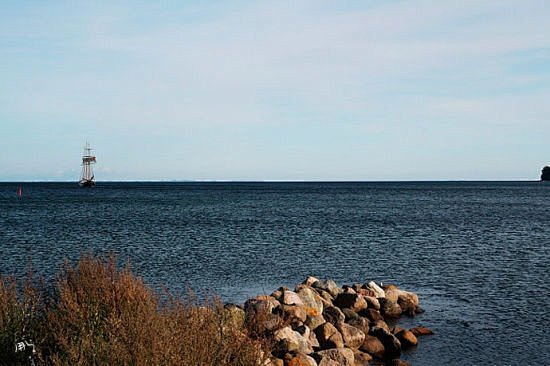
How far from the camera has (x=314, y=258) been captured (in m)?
36.6

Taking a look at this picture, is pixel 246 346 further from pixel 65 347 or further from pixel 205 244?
pixel 205 244

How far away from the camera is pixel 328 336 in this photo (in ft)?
54.8

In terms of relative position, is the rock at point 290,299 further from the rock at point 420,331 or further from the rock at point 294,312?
the rock at point 420,331

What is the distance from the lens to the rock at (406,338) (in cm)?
1809

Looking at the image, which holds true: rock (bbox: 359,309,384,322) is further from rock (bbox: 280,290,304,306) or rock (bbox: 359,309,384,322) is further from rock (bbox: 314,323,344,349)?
rock (bbox: 314,323,344,349)

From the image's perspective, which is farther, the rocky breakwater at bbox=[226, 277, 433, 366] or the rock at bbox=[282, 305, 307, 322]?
the rock at bbox=[282, 305, 307, 322]

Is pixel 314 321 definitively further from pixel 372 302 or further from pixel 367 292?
pixel 367 292

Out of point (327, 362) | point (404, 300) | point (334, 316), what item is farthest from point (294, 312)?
point (404, 300)

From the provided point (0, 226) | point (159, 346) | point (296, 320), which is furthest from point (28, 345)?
point (0, 226)

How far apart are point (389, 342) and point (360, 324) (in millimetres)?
1305

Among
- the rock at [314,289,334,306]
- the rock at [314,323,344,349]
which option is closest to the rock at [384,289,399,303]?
the rock at [314,289,334,306]

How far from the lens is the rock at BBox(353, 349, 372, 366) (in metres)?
15.8

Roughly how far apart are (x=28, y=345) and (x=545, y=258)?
114ft

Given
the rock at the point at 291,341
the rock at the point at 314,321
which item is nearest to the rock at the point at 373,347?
the rock at the point at 314,321
